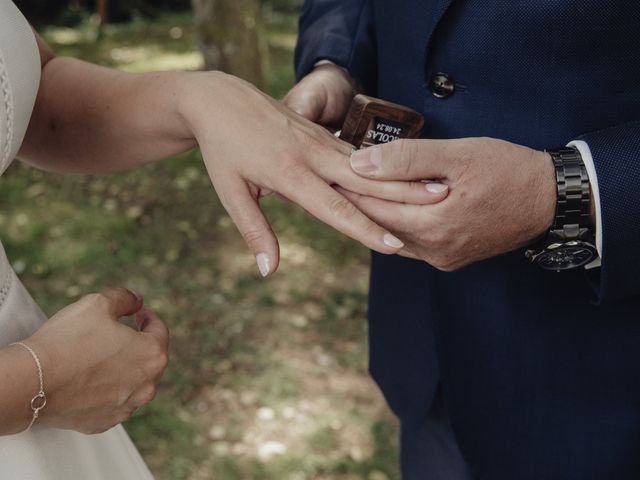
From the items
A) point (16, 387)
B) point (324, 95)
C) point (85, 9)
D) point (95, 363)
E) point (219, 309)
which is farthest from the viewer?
point (85, 9)

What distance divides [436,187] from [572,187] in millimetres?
311

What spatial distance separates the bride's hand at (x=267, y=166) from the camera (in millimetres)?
1512

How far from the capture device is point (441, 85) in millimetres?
1716

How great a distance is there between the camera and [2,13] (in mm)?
1323

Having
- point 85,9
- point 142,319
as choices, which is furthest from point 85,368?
point 85,9

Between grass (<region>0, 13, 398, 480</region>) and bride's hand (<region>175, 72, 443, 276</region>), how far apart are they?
2.05 meters

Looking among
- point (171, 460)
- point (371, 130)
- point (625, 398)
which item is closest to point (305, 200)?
point (371, 130)

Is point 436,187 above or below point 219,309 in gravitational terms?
above

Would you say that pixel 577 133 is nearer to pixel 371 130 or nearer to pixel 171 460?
pixel 371 130

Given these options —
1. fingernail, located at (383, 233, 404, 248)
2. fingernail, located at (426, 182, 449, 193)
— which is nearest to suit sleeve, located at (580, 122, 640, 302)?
fingernail, located at (426, 182, 449, 193)

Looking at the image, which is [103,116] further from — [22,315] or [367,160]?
[367,160]

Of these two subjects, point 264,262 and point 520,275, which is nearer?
point 264,262

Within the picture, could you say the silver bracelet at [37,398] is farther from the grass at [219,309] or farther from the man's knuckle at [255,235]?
the grass at [219,309]

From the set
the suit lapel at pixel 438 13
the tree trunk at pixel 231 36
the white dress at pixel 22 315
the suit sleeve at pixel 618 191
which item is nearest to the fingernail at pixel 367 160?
the suit lapel at pixel 438 13
